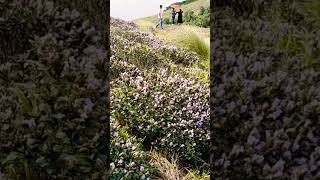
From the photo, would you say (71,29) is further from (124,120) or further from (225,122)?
(225,122)

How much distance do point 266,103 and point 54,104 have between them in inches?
84.0

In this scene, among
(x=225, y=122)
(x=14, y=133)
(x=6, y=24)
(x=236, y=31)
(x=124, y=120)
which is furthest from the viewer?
(x=236, y=31)

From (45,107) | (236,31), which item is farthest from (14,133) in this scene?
(236,31)

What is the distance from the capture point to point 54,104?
5.75 m

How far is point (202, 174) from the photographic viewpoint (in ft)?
18.9

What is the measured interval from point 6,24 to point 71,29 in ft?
2.51

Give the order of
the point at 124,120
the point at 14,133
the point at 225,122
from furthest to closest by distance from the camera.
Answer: the point at 124,120, the point at 225,122, the point at 14,133

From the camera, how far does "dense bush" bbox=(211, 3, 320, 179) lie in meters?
5.36

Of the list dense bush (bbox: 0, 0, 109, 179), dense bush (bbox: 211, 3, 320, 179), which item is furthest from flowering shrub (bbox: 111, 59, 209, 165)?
dense bush (bbox: 0, 0, 109, 179)

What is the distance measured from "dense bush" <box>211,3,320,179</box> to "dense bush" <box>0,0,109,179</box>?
1.22 m

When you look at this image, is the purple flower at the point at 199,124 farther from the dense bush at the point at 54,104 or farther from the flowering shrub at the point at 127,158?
the dense bush at the point at 54,104

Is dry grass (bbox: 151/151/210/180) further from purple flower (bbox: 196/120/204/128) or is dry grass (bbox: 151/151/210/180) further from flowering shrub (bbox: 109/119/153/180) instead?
purple flower (bbox: 196/120/204/128)

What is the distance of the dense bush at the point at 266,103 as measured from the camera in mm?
5355

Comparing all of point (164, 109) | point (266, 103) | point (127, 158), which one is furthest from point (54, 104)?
point (266, 103)
